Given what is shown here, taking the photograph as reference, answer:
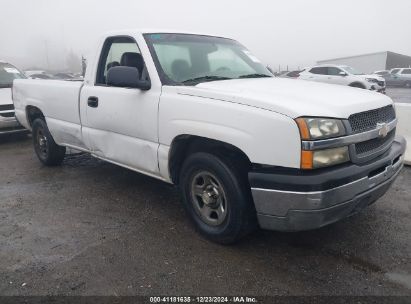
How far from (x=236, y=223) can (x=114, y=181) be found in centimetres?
257

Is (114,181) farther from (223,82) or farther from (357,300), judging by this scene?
(357,300)

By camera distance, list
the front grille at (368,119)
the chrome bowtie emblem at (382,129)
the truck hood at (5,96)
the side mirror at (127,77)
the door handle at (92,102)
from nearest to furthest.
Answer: the front grille at (368,119)
the chrome bowtie emblem at (382,129)
the side mirror at (127,77)
the door handle at (92,102)
the truck hood at (5,96)

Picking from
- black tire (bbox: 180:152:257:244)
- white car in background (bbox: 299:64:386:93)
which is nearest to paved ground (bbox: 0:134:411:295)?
black tire (bbox: 180:152:257:244)

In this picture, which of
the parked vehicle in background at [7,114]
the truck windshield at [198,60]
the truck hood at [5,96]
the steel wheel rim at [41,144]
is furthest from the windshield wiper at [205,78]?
the truck hood at [5,96]

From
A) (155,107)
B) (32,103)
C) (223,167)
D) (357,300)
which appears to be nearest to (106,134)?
(155,107)

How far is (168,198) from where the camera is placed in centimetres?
447

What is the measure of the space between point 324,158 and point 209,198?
109cm

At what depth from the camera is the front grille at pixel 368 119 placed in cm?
278

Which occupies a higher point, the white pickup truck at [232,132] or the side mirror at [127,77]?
the side mirror at [127,77]

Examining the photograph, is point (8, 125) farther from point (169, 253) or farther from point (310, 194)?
point (310, 194)

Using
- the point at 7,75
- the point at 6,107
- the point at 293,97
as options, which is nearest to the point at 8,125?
the point at 6,107

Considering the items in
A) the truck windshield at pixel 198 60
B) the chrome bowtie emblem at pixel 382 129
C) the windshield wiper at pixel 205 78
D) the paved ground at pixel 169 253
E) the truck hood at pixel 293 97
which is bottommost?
the paved ground at pixel 169 253

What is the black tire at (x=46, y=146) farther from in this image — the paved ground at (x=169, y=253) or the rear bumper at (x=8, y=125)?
the rear bumper at (x=8, y=125)

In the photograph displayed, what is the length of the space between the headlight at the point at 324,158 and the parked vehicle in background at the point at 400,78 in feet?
98.1
